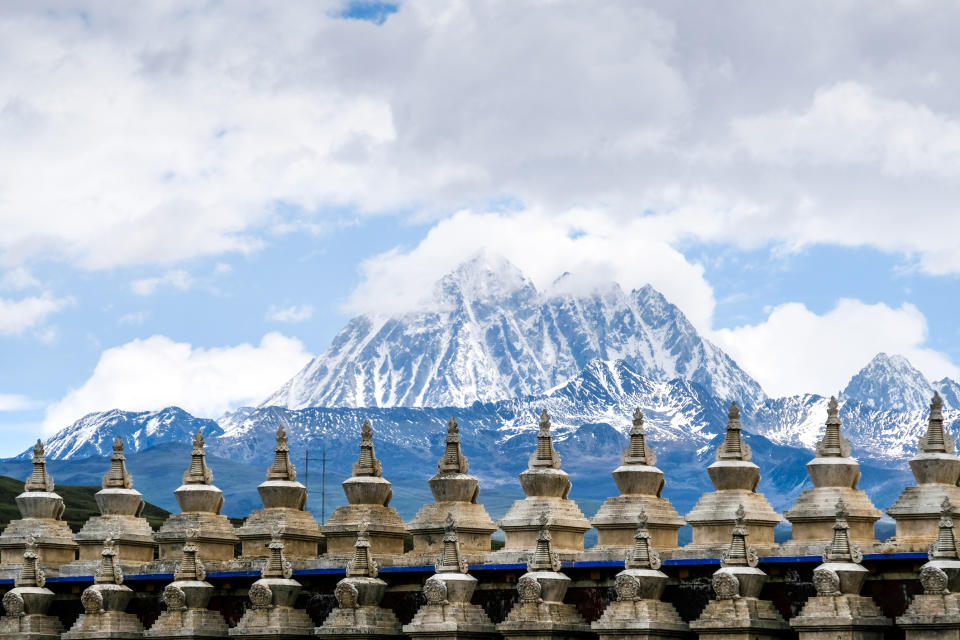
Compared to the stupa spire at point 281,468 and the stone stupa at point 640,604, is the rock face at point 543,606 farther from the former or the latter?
the stupa spire at point 281,468

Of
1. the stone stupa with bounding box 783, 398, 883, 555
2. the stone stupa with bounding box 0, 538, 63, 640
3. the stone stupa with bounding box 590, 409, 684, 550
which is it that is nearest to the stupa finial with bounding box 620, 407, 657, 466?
the stone stupa with bounding box 590, 409, 684, 550

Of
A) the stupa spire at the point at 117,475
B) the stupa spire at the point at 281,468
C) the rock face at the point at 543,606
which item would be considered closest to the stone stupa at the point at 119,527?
the stupa spire at the point at 117,475

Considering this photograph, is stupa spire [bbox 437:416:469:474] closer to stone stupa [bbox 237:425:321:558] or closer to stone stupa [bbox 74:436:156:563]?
stone stupa [bbox 237:425:321:558]

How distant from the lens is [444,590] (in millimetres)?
67875

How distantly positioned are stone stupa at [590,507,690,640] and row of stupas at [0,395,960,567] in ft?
5.13

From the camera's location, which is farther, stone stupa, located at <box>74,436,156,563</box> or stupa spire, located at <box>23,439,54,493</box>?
stupa spire, located at <box>23,439,54,493</box>

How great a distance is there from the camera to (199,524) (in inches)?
3100

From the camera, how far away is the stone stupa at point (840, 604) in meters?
59.6

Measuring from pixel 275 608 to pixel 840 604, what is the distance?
22.7m

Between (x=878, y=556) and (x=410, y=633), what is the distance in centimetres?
1701

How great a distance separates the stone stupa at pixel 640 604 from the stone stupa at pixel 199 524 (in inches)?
794

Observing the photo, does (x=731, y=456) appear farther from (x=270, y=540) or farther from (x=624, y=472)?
(x=270, y=540)

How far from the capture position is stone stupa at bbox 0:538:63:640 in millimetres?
78562

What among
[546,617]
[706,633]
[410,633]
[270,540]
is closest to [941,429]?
[706,633]
